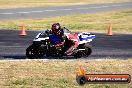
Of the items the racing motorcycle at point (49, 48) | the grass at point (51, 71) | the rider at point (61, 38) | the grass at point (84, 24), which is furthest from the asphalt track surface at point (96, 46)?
the grass at point (84, 24)

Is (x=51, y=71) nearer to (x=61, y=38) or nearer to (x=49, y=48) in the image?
(x=49, y=48)

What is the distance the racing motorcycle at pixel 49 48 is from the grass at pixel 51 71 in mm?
1817

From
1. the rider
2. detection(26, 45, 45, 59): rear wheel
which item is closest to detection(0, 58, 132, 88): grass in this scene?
detection(26, 45, 45, 59): rear wheel

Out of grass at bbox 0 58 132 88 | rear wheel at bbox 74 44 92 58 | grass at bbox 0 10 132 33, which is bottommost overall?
grass at bbox 0 10 132 33

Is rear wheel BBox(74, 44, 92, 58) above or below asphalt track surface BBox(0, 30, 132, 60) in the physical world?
above

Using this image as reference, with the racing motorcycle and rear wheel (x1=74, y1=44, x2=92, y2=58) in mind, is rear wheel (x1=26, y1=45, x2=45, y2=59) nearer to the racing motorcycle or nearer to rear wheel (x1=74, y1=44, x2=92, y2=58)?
the racing motorcycle

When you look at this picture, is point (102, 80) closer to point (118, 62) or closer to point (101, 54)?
point (118, 62)

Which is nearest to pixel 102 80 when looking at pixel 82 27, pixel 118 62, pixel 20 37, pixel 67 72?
pixel 67 72

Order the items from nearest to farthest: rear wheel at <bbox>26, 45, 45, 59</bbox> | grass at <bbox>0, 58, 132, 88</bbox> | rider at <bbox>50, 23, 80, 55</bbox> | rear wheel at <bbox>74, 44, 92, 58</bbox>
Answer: grass at <bbox>0, 58, 132, 88</bbox>, rear wheel at <bbox>26, 45, 45, 59</bbox>, rider at <bbox>50, 23, 80, 55</bbox>, rear wheel at <bbox>74, 44, 92, 58</bbox>

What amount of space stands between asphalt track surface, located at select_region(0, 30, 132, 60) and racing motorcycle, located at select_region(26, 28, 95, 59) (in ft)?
1.18

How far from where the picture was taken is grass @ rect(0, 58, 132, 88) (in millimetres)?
12297

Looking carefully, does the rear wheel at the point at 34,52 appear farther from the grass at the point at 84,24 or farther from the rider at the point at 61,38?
the grass at the point at 84,24

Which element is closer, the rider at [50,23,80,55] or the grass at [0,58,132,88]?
the grass at [0,58,132,88]

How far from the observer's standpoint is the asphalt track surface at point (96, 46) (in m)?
18.8
